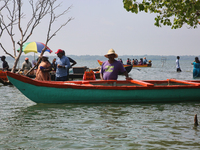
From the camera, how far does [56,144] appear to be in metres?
5.46

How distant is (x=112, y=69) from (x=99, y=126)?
3.16m

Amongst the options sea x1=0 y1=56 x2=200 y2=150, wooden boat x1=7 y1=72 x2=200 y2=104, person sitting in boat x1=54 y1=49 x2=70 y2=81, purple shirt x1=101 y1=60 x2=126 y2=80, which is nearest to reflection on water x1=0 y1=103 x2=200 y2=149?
sea x1=0 y1=56 x2=200 y2=150

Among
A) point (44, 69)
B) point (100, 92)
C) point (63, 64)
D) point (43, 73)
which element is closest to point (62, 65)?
point (63, 64)

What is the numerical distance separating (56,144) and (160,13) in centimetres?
575

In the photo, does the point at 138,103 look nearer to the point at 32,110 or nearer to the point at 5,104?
the point at 32,110

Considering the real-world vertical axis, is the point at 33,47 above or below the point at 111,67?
above

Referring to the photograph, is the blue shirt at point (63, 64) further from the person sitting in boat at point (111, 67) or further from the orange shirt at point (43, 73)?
the person sitting in boat at point (111, 67)

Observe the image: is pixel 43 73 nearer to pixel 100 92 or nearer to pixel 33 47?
pixel 100 92

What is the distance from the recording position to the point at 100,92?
9.36 meters

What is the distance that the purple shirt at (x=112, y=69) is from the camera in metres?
9.50

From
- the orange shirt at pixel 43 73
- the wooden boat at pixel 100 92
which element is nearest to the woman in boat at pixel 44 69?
the orange shirt at pixel 43 73

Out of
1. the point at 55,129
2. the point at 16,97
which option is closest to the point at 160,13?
the point at 55,129

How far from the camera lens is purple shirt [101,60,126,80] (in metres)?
9.50

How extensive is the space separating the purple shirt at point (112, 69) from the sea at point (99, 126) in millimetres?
1017
